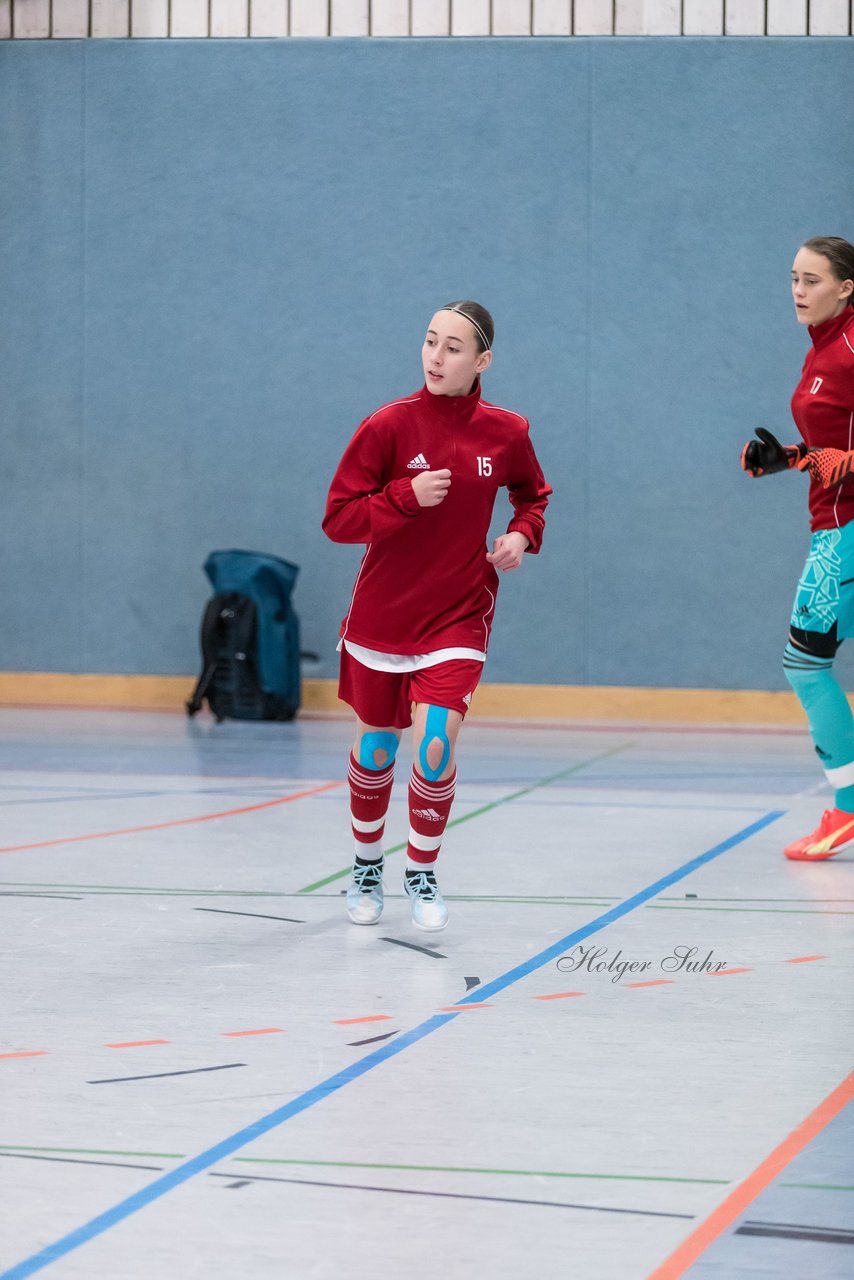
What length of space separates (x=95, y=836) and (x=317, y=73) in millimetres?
5912

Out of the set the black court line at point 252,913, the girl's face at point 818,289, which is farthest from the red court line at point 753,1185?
the girl's face at point 818,289

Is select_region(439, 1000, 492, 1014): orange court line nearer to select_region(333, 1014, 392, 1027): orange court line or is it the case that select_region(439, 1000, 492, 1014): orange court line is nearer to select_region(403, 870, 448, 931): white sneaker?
select_region(333, 1014, 392, 1027): orange court line

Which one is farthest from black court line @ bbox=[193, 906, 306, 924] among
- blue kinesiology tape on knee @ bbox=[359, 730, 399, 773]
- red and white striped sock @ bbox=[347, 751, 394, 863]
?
blue kinesiology tape on knee @ bbox=[359, 730, 399, 773]

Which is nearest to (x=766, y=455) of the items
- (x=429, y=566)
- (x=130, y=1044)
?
(x=429, y=566)

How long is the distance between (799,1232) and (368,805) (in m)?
2.46

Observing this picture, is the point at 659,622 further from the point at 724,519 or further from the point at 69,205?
the point at 69,205

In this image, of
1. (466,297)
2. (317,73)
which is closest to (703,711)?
(466,297)

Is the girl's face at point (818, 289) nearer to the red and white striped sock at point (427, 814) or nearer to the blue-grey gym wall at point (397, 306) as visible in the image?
the red and white striped sock at point (427, 814)

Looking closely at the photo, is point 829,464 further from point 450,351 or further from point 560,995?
point 560,995

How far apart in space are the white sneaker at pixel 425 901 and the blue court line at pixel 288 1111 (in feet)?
1.02

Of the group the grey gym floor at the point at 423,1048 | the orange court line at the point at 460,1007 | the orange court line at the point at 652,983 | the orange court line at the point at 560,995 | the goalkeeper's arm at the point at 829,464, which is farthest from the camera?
the goalkeeper's arm at the point at 829,464

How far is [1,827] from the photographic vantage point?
21.9ft

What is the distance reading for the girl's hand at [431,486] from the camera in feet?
15.0

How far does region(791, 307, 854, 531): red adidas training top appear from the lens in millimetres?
5750
